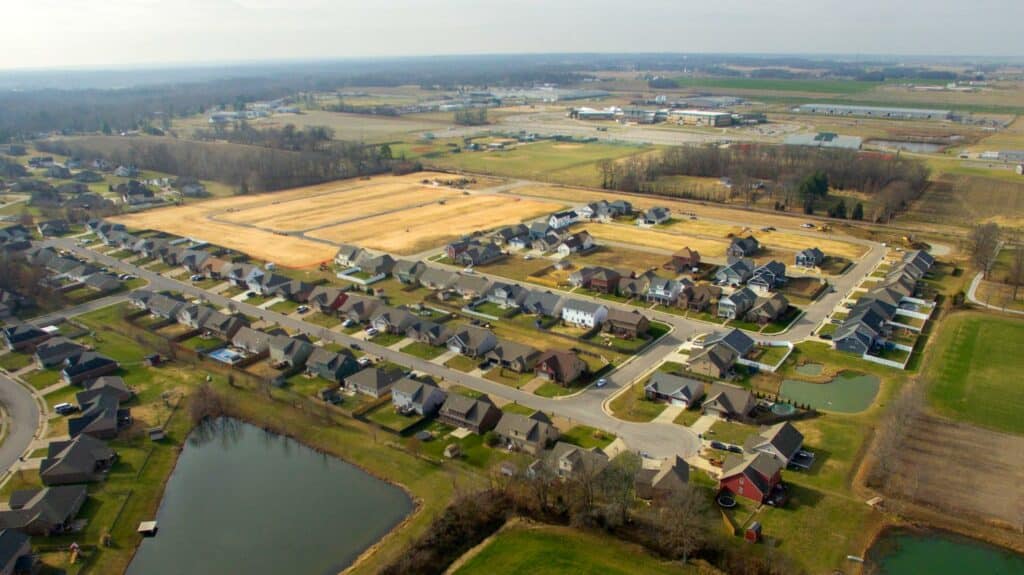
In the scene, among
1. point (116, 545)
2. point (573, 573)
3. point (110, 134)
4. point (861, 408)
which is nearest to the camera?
point (573, 573)

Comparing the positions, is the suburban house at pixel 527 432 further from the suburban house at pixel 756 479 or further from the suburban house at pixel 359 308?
the suburban house at pixel 359 308

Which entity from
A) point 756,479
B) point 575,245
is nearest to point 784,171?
point 575,245

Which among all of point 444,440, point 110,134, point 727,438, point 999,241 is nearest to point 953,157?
point 999,241

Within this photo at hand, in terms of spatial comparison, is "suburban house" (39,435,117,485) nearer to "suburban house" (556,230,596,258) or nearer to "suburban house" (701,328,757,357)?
"suburban house" (701,328,757,357)

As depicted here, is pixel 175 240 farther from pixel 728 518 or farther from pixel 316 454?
pixel 728 518

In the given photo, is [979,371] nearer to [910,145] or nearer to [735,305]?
[735,305]

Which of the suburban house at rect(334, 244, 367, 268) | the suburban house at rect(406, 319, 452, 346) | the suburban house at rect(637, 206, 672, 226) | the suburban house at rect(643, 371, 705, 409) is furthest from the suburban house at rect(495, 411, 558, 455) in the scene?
the suburban house at rect(637, 206, 672, 226)
